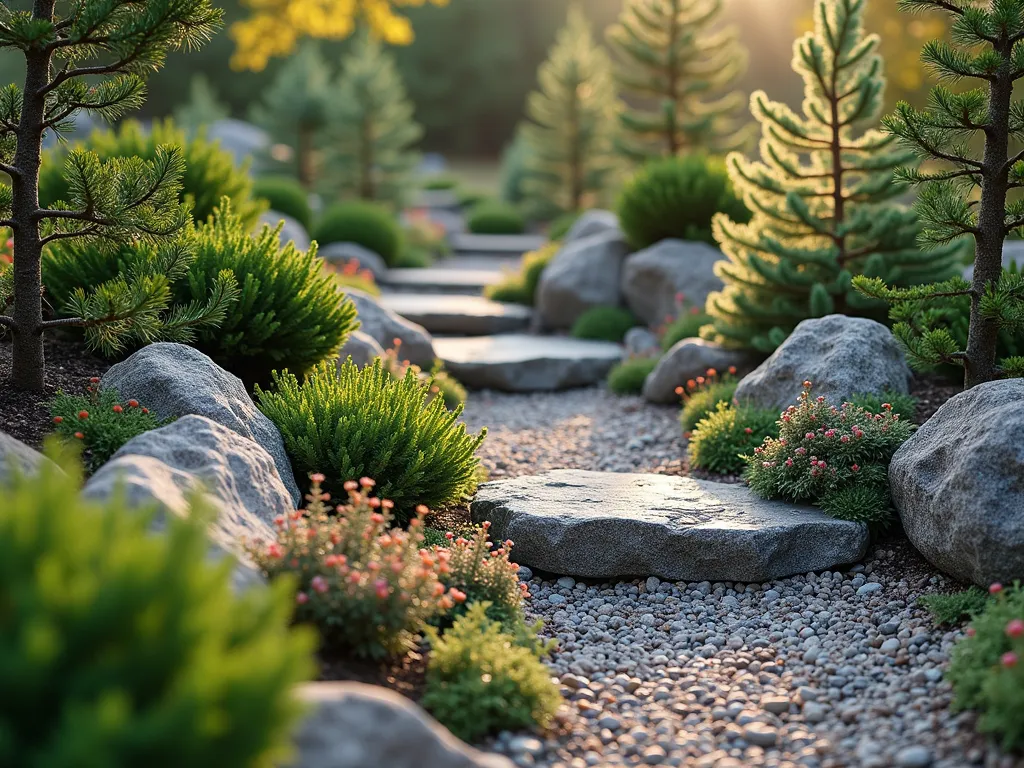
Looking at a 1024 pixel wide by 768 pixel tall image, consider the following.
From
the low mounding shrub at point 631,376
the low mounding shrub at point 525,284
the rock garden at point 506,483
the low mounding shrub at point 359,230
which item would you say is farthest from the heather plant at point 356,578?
the low mounding shrub at point 359,230

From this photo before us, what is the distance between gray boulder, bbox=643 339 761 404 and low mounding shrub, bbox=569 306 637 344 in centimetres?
231

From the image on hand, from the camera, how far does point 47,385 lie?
5.08 meters

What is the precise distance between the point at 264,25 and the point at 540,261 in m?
5.29

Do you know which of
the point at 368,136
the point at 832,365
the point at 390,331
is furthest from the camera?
the point at 368,136

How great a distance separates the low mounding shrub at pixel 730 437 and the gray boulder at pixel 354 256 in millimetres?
8253

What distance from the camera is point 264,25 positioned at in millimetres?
13516

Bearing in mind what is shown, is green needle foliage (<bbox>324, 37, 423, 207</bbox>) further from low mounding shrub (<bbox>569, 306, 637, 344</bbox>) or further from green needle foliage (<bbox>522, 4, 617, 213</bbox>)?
low mounding shrub (<bbox>569, 306, 637, 344</bbox>)

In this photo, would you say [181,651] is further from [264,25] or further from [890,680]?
[264,25]

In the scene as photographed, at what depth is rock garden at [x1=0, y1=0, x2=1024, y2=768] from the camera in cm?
240

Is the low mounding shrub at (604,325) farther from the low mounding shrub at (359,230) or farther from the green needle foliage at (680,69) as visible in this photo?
the low mounding shrub at (359,230)

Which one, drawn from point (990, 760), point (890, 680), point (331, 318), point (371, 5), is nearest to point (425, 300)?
point (371, 5)

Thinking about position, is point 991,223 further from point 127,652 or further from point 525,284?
point 525,284

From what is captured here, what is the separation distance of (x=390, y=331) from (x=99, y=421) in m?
4.07

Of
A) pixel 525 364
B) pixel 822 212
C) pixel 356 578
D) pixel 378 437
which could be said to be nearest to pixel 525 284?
pixel 525 364
